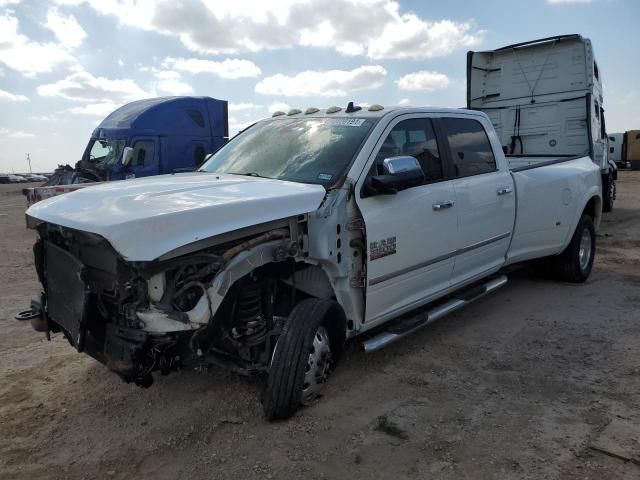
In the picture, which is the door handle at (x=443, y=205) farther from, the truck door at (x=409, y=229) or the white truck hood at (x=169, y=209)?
the white truck hood at (x=169, y=209)

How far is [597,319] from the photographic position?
5086mm

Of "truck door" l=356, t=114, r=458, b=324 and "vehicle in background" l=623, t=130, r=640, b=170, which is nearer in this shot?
"truck door" l=356, t=114, r=458, b=324

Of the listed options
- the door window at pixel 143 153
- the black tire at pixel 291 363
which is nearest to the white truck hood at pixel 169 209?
the black tire at pixel 291 363

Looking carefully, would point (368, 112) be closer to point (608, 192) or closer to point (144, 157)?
point (144, 157)

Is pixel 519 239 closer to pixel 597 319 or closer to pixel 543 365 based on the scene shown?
pixel 597 319

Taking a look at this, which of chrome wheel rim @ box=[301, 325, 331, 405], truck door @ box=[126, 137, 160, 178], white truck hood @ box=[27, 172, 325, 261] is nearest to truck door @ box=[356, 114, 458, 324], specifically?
chrome wheel rim @ box=[301, 325, 331, 405]

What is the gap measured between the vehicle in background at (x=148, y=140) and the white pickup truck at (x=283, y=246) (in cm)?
853

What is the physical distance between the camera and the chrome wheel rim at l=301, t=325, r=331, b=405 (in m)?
3.34

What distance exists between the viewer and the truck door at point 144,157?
1263 centimetres

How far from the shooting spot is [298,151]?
4078mm

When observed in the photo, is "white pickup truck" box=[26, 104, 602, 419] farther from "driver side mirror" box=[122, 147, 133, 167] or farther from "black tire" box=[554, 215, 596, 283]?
"driver side mirror" box=[122, 147, 133, 167]

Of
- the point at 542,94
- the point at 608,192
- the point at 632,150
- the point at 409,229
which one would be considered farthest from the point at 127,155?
the point at 632,150

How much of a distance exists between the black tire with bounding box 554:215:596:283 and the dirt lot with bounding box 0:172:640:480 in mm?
1396

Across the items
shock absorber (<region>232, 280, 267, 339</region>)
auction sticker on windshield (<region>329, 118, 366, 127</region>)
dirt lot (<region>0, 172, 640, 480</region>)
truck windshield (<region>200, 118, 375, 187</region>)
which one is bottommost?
dirt lot (<region>0, 172, 640, 480</region>)
